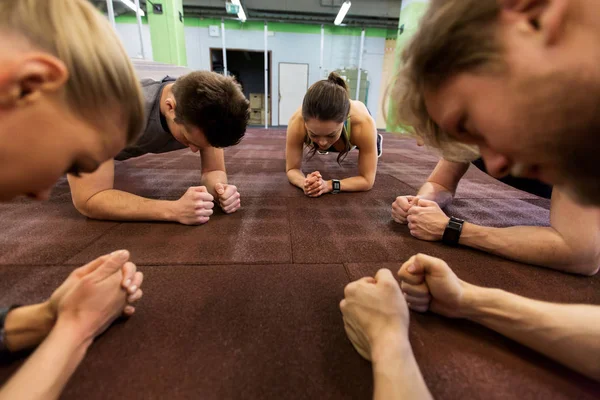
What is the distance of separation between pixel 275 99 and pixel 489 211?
7.69 metres

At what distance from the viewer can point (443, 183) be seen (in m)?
1.77

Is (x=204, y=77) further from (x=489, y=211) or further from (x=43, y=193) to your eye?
(x=489, y=211)

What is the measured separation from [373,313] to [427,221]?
2.49 feet

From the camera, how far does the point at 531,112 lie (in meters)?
0.40

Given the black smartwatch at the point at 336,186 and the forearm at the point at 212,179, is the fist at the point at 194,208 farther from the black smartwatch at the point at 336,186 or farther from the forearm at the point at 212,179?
the black smartwatch at the point at 336,186

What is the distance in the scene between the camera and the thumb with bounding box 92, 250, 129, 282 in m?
0.74

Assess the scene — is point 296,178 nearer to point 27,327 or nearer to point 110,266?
point 110,266

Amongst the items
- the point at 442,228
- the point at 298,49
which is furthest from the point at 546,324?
the point at 298,49

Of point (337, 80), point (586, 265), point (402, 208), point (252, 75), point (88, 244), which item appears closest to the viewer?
point (586, 265)

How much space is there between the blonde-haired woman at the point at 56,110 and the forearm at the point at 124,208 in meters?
0.78

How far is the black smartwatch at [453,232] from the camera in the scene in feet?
4.21

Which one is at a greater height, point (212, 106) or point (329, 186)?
point (212, 106)

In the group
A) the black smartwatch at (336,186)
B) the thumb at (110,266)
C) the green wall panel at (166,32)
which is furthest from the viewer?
the green wall panel at (166,32)

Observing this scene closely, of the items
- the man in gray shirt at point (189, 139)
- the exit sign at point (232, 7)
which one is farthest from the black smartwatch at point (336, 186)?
the exit sign at point (232, 7)
